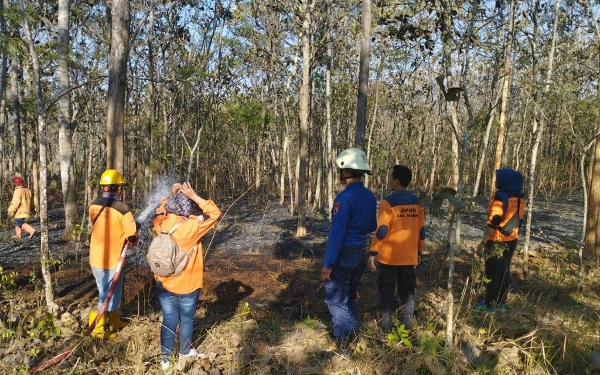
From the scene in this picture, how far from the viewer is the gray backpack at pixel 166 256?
3.41 m

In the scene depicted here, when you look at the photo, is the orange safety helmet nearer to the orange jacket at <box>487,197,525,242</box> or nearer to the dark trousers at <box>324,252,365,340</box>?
the dark trousers at <box>324,252,365,340</box>

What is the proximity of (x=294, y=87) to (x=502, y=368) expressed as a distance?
20.3 m

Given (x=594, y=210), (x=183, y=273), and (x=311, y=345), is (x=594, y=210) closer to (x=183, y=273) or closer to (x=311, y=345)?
→ (x=311, y=345)

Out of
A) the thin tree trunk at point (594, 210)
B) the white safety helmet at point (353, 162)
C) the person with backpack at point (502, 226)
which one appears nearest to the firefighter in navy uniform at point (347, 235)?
the white safety helmet at point (353, 162)

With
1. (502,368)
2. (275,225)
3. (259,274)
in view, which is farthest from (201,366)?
(275,225)

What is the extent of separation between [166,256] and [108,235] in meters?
1.18

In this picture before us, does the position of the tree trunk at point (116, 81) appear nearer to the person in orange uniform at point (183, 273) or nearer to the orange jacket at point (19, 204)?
the person in orange uniform at point (183, 273)

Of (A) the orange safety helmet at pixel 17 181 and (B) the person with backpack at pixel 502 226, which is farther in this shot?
(A) the orange safety helmet at pixel 17 181

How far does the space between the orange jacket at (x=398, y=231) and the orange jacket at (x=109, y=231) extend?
2550mm

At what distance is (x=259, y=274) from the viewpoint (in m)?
7.20

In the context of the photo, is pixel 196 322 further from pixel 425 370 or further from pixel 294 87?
pixel 294 87

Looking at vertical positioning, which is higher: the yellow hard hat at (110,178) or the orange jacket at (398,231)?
the yellow hard hat at (110,178)

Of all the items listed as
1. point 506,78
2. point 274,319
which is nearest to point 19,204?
point 274,319

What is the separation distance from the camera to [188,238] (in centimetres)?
352
